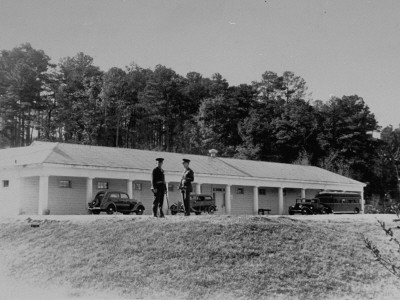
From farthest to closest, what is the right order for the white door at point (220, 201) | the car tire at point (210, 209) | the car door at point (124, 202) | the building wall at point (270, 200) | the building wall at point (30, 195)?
the building wall at point (270, 200), the white door at point (220, 201), the car tire at point (210, 209), the building wall at point (30, 195), the car door at point (124, 202)

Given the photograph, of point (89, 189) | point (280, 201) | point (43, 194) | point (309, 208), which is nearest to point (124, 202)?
point (89, 189)

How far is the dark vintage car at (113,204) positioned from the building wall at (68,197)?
6.34 feet

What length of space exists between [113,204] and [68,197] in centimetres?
376

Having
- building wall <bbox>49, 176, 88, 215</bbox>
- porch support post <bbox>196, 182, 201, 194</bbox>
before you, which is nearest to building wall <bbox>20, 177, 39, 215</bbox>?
building wall <bbox>49, 176, 88, 215</bbox>

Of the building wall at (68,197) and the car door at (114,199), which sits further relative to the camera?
the building wall at (68,197)

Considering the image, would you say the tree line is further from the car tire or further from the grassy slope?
the grassy slope

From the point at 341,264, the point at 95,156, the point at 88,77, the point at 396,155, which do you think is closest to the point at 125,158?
the point at 95,156

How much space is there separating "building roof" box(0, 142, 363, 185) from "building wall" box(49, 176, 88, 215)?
145cm

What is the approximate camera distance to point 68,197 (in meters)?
30.8

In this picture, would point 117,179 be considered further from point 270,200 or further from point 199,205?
point 270,200

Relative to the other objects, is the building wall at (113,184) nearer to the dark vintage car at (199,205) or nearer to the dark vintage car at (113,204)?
the dark vintage car at (113,204)

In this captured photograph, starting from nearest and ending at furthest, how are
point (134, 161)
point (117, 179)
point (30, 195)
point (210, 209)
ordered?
point (30, 195)
point (210, 209)
point (117, 179)
point (134, 161)

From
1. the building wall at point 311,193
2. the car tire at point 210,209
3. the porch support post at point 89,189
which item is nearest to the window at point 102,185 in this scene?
the porch support post at point 89,189

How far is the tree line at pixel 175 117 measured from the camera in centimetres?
6588
